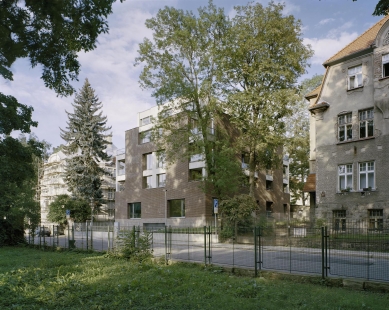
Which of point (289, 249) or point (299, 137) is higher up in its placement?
point (299, 137)

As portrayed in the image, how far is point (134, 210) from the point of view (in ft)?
160

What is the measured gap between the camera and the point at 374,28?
2800 centimetres

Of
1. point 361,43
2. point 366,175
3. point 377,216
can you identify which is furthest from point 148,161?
point 377,216

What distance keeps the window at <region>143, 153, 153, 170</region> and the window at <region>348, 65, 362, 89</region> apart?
2681cm

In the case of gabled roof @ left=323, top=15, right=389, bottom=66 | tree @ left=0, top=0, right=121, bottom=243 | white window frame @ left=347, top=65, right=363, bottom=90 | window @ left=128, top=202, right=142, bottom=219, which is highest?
gabled roof @ left=323, top=15, right=389, bottom=66

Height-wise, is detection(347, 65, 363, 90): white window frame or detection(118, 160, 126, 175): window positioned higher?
detection(347, 65, 363, 90): white window frame

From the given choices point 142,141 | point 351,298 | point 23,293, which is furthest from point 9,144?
point 142,141

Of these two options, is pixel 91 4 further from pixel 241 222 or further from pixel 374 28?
pixel 374 28

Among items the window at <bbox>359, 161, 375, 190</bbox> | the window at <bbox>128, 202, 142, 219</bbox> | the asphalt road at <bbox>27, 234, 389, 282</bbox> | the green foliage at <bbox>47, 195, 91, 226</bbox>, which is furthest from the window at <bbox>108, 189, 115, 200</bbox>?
the asphalt road at <bbox>27, 234, 389, 282</bbox>

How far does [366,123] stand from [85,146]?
3947 centimetres

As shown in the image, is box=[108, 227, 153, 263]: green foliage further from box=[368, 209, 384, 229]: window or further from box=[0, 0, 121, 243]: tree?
box=[368, 209, 384, 229]: window

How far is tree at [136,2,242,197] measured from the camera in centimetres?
3278

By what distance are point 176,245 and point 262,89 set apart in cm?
1991

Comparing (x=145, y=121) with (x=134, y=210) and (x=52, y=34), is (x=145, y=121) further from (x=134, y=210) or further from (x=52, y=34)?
(x=52, y=34)
